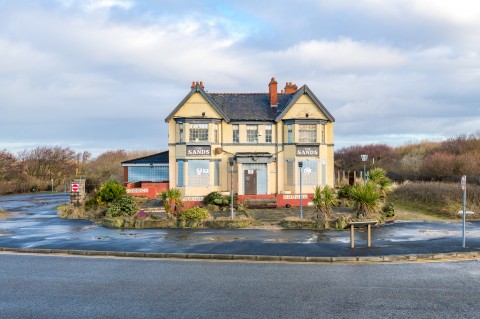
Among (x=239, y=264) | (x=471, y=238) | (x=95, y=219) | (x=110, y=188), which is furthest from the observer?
(x=110, y=188)

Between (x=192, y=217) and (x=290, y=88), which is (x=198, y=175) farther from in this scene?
(x=192, y=217)

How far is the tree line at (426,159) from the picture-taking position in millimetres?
57975

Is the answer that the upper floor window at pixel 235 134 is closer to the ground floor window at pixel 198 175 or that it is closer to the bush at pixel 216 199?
the ground floor window at pixel 198 175

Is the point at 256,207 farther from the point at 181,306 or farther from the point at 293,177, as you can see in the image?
the point at 181,306

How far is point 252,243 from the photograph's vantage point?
18.1 metres

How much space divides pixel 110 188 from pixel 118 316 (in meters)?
23.2

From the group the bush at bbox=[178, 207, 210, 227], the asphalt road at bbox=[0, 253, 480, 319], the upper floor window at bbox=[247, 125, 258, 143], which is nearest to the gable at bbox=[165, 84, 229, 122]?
the upper floor window at bbox=[247, 125, 258, 143]

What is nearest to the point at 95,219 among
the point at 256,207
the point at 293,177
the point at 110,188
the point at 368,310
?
the point at 110,188

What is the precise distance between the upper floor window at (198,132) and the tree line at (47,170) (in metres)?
23.9

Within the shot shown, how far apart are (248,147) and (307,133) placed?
4.49m

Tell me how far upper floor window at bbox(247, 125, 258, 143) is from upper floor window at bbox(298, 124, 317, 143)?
320 centimetres

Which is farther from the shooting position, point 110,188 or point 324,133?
point 324,133

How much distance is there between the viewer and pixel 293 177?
126 feet

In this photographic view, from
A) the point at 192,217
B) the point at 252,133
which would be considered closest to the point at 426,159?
the point at 252,133
